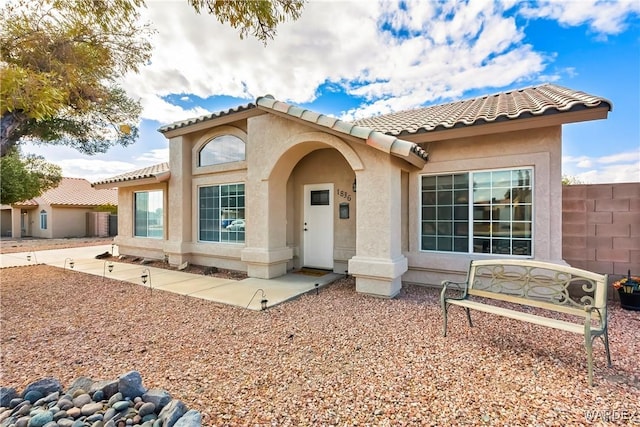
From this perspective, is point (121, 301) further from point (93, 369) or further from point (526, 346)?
point (526, 346)

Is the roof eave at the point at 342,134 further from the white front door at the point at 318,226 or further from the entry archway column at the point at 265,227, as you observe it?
the white front door at the point at 318,226

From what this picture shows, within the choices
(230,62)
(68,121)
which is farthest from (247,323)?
(68,121)

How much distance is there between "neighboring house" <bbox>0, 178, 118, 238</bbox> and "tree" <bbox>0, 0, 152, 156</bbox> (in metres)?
21.7

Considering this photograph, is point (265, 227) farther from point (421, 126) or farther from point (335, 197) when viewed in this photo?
point (421, 126)

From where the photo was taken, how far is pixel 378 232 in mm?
6777

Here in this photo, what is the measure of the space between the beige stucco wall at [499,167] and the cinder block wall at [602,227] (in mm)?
701

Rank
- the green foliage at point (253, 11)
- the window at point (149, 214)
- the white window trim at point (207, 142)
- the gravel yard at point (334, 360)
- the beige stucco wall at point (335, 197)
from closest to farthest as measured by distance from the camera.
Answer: the gravel yard at point (334, 360)
the green foliage at point (253, 11)
the beige stucco wall at point (335, 197)
the white window trim at point (207, 142)
the window at point (149, 214)

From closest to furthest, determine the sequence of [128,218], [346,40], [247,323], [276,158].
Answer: [247,323], [346,40], [276,158], [128,218]

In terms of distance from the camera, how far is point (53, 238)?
79.2 ft

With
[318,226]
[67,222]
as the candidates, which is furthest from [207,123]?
[67,222]

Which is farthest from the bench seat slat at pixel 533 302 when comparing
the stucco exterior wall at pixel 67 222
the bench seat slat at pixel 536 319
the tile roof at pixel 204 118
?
the stucco exterior wall at pixel 67 222

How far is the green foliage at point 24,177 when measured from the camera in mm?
19828

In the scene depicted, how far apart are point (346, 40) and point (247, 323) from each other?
24.2ft

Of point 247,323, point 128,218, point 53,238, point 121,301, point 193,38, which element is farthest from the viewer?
point 53,238
